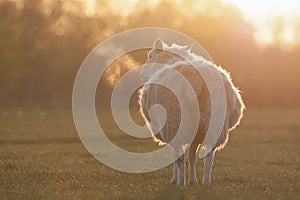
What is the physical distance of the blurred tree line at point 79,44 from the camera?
65.8m

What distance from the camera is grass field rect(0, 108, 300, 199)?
10219 mm

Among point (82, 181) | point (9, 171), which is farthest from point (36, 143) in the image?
point (82, 181)

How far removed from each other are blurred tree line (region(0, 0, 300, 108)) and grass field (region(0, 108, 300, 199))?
142 feet

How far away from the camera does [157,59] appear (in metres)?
12.3

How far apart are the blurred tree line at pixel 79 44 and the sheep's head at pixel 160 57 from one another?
2024 inches

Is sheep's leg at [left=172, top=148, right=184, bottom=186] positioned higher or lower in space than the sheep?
lower

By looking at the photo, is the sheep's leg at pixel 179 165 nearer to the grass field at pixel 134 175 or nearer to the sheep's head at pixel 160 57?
the grass field at pixel 134 175

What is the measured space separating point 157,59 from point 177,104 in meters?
2.02

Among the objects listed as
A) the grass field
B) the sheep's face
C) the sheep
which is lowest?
the grass field

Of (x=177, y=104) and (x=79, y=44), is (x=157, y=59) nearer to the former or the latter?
(x=177, y=104)

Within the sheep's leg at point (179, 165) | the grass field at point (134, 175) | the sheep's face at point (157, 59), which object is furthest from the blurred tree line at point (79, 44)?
the sheep's leg at point (179, 165)

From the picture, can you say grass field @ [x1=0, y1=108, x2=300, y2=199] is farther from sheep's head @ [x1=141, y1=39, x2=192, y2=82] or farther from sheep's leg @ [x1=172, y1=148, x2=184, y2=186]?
sheep's head @ [x1=141, y1=39, x2=192, y2=82]

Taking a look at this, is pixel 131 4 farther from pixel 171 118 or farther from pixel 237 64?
pixel 171 118

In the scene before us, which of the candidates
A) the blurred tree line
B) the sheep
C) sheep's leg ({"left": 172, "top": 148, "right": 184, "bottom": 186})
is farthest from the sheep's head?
the blurred tree line
